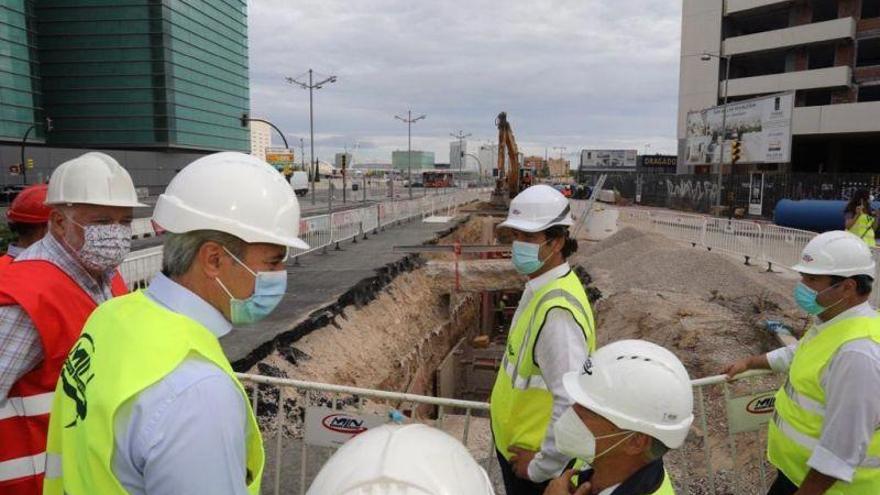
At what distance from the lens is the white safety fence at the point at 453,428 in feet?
10.7

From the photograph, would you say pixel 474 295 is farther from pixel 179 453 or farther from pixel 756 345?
pixel 179 453

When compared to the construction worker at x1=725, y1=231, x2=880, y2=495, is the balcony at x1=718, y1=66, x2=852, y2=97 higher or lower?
higher

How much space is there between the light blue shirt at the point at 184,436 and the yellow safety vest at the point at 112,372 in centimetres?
3

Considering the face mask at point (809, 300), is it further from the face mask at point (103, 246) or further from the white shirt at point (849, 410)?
the face mask at point (103, 246)

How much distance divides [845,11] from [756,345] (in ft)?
138

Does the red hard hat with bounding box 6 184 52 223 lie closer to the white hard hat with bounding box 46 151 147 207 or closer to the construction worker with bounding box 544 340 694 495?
the white hard hat with bounding box 46 151 147 207

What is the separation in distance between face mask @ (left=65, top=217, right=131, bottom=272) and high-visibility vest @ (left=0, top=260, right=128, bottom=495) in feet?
1.19

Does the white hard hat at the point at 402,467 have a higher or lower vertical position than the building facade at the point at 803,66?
lower

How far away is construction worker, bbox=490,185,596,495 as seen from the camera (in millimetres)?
2518

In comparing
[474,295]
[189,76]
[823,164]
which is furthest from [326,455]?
[189,76]

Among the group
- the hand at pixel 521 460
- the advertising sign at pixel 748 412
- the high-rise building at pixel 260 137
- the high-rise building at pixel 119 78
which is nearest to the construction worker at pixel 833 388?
the advertising sign at pixel 748 412

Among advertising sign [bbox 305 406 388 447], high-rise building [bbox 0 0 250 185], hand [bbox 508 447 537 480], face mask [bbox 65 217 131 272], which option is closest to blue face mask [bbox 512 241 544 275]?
hand [bbox 508 447 537 480]

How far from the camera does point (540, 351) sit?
2623 mm

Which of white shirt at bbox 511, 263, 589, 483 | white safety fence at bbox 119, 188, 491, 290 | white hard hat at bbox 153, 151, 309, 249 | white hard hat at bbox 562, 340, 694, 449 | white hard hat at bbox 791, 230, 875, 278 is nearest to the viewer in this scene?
white hard hat at bbox 153, 151, 309, 249
